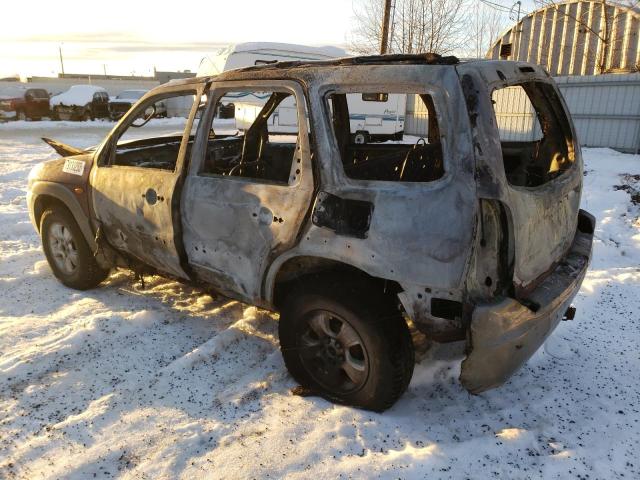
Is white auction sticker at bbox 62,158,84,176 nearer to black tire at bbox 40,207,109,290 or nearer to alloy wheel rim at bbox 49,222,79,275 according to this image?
black tire at bbox 40,207,109,290

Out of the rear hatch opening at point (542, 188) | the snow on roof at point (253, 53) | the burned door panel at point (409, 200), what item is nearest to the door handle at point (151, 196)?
the burned door panel at point (409, 200)

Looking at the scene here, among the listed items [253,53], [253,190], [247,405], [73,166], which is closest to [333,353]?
[247,405]

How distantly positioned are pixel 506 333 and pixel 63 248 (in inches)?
159

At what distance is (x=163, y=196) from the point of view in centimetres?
365

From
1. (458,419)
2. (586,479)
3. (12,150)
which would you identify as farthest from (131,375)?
(12,150)

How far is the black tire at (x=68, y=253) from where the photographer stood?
455cm

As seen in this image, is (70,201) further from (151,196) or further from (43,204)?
(151,196)

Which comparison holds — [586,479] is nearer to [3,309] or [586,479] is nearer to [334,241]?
A: [334,241]

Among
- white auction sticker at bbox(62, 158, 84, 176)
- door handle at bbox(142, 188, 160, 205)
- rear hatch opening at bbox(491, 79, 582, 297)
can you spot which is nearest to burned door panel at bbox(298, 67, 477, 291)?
rear hatch opening at bbox(491, 79, 582, 297)

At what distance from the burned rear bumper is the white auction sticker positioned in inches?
141

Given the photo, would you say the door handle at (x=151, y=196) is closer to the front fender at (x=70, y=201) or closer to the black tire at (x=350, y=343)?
the front fender at (x=70, y=201)

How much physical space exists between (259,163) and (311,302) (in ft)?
4.39

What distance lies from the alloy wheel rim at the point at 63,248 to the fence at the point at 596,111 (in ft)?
37.1

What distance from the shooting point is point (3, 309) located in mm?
4324
